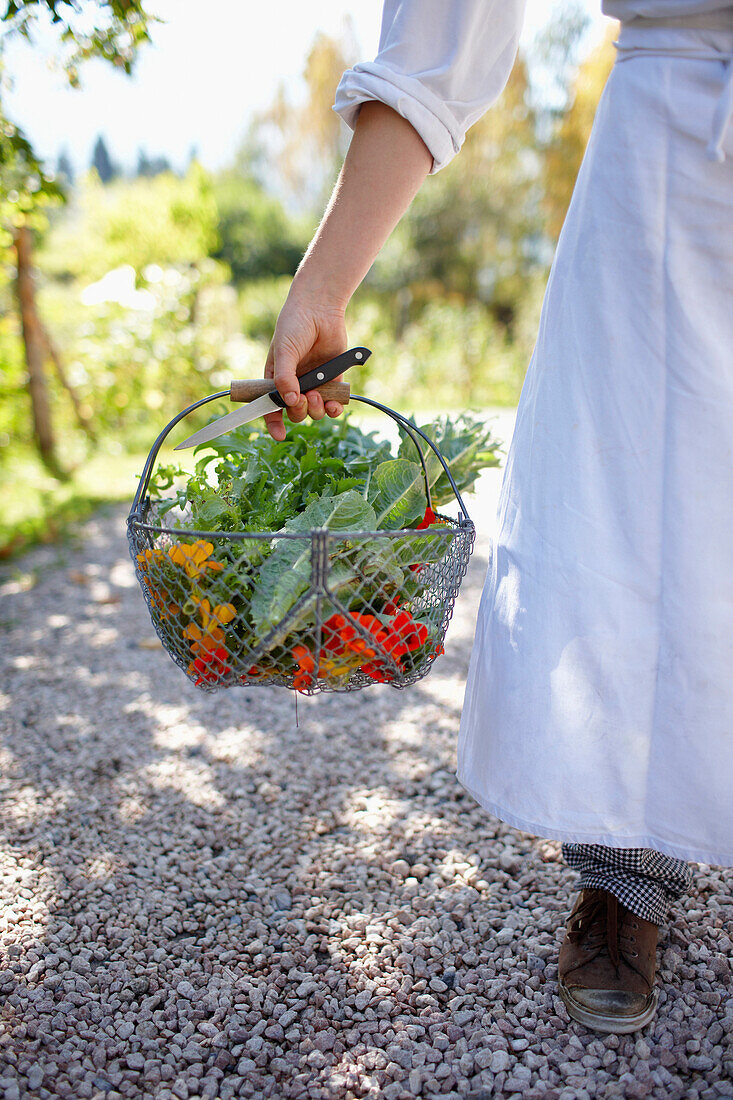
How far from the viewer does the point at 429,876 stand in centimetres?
188

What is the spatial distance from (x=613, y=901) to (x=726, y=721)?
1.78ft

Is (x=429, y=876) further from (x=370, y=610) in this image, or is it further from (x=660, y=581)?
Answer: (x=660, y=581)

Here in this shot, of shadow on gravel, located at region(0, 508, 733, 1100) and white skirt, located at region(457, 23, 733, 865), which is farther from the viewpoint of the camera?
shadow on gravel, located at region(0, 508, 733, 1100)

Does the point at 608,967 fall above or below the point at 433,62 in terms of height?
below

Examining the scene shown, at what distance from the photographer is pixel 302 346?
1258 mm

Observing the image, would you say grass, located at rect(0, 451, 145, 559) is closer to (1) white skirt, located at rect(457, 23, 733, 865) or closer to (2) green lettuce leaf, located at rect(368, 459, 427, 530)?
(2) green lettuce leaf, located at rect(368, 459, 427, 530)

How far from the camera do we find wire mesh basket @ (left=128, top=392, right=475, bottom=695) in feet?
3.71

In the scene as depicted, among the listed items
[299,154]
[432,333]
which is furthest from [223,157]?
[432,333]

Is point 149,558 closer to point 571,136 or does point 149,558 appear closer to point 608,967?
point 608,967

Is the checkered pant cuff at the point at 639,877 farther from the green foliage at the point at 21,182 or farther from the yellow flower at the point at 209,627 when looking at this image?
the green foliage at the point at 21,182

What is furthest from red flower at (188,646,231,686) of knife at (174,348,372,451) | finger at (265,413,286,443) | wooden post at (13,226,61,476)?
wooden post at (13,226,61,476)

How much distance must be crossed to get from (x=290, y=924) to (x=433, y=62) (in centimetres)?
169

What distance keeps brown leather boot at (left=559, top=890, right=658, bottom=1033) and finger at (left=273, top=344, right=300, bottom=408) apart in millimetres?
1117

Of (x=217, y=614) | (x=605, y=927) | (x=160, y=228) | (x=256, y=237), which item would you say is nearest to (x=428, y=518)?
(x=217, y=614)
